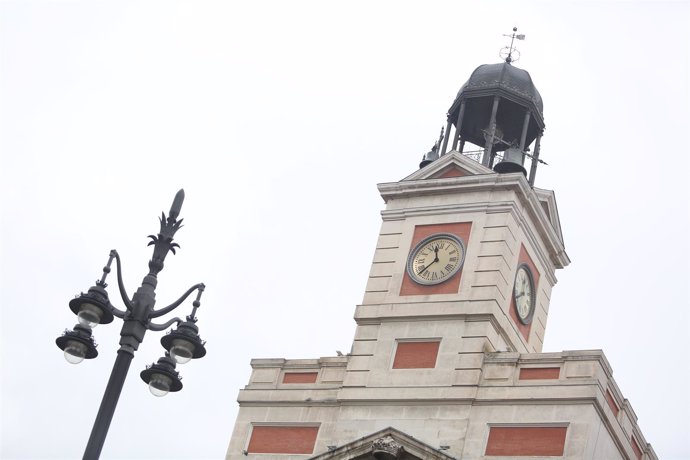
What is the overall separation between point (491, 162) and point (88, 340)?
23.3m

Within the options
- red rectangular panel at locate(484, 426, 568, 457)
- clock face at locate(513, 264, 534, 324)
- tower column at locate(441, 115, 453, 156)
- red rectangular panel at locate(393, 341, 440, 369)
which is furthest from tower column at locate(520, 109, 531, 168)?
red rectangular panel at locate(484, 426, 568, 457)

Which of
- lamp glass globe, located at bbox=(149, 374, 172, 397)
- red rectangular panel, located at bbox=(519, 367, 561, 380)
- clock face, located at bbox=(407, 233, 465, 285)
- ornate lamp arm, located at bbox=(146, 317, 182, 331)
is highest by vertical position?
clock face, located at bbox=(407, 233, 465, 285)

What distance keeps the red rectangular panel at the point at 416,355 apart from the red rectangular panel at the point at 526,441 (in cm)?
284

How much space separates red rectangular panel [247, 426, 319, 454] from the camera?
35.5 metres

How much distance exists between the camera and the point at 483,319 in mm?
35312

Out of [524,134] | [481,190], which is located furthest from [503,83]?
[481,190]

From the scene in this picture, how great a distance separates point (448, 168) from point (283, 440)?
30.3 feet

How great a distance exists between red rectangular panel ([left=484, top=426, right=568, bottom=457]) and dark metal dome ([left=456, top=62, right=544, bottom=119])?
1166 centimetres

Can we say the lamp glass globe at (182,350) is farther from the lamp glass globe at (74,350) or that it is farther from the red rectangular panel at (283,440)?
the red rectangular panel at (283,440)

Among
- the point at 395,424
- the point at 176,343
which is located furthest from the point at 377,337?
the point at 176,343

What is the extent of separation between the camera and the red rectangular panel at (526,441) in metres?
32.5

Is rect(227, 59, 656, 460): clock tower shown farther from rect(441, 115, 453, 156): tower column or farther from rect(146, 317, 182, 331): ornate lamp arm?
rect(146, 317, 182, 331): ornate lamp arm

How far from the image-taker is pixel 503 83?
40.8m

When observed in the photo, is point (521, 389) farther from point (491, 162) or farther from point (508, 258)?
point (491, 162)
